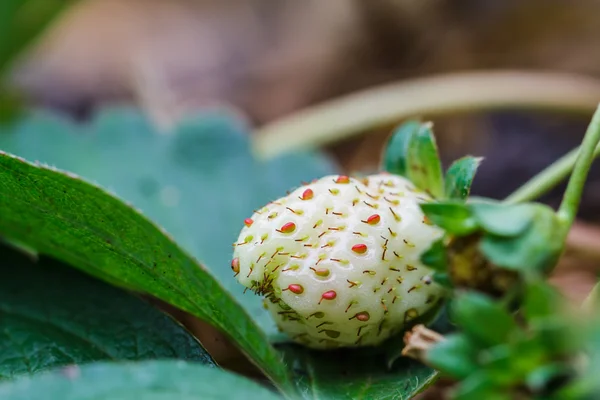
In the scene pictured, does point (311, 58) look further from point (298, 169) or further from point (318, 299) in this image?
point (318, 299)

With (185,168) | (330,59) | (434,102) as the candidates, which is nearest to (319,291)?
(185,168)

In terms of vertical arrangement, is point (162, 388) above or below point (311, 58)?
below

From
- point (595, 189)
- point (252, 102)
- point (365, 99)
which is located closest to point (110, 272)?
point (365, 99)

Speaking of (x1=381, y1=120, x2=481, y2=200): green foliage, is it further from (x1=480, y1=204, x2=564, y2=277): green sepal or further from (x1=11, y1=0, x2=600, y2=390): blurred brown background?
(x1=11, y1=0, x2=600, y2=390): blurred brown background

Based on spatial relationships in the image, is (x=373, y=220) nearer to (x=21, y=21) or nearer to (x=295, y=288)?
(x=295, y=288)

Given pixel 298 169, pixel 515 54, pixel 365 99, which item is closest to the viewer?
pixel 298 169

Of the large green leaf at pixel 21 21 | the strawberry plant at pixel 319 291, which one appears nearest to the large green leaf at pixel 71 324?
the strawberry plant at pixel 319 291
